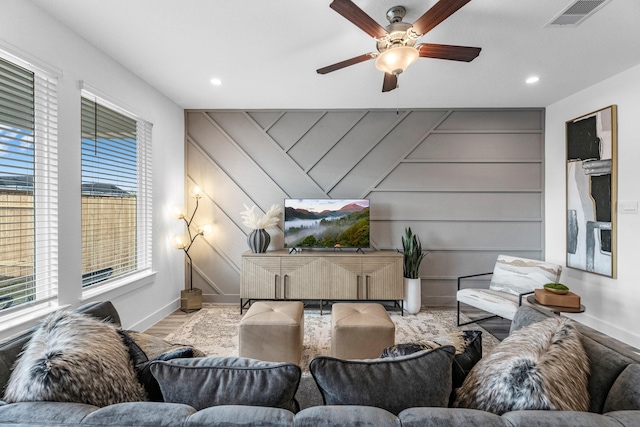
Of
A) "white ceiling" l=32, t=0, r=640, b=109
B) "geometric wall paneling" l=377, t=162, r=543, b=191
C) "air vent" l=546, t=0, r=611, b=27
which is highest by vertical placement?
"white ceiling" l=32, t=0, r=640, b=109

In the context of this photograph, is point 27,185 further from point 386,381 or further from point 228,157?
point 386,381

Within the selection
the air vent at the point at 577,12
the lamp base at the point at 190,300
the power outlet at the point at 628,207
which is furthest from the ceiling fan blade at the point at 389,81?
the lamp base at the point at 190,300

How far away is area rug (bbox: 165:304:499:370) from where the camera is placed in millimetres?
2678

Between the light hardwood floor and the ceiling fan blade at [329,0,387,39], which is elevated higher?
the ceiling fan blade at [329,0,387,39]

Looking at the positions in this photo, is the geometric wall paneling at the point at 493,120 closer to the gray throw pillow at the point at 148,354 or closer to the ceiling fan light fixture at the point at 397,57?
the ceiling fan light fixture at the point at 397,57

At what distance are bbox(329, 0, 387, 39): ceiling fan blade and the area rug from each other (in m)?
2.44

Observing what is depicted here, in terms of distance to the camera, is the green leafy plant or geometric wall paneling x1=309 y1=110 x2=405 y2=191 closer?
the green leafy plant

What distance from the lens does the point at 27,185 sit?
6.29 ft

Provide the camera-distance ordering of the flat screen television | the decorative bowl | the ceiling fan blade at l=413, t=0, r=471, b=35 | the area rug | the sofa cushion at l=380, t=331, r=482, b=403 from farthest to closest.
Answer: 1. the flat screen television
2. the area rug
3. the decorative bowl
4. the ceiling fan blade at l=413, t=0, r=471, b=35
5. the sofa cushion at l=380, t=331, r=482, b=403

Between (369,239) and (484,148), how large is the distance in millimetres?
1924

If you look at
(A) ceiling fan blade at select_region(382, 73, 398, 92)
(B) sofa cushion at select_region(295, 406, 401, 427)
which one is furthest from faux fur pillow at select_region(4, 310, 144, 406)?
(A) ceiling fan blade at select_region(382, 73, 398, 92)

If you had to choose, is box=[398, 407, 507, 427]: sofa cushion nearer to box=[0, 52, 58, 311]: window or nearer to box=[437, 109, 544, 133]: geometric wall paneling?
box=[0, 52, 58, 311]: window

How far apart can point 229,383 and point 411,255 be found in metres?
3.03

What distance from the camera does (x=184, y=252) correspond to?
3896 mm
